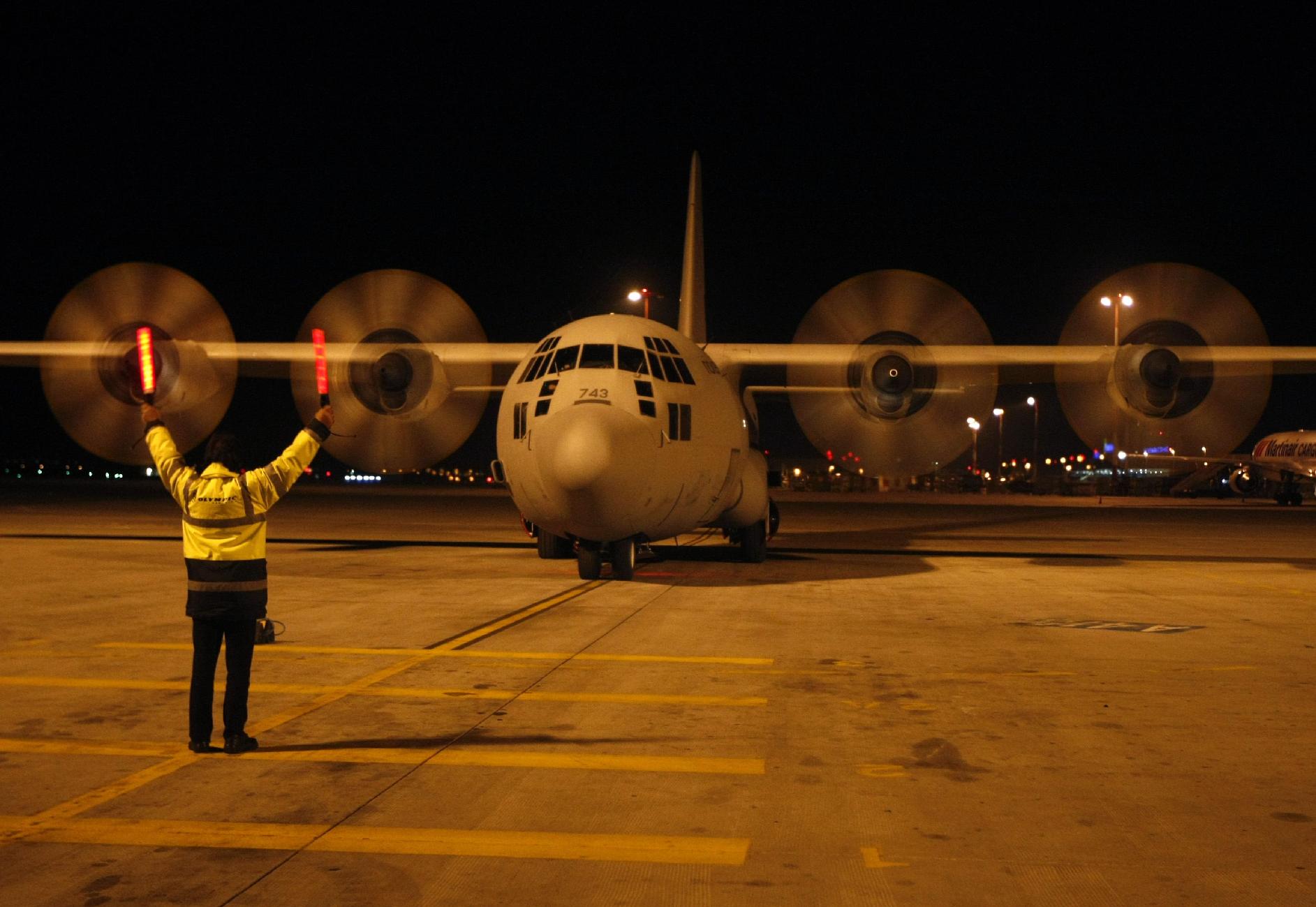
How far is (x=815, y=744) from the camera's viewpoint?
21.1 feet

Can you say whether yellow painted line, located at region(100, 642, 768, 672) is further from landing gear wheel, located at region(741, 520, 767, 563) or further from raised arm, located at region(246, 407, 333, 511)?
landing gear wheel, located at region(741, 520, 767, 563)

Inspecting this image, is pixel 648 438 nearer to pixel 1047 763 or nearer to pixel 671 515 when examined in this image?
pixel 671 515

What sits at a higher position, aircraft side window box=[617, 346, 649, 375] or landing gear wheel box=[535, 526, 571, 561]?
aircraft side window box=[617, 346, 649, 375]

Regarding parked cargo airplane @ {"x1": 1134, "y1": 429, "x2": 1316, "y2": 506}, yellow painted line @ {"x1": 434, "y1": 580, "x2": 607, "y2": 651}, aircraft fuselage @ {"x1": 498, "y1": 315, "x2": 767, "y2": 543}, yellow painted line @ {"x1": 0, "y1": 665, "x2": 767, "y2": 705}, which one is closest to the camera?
yellow painted line @ {"x1": 0, "y1": 665, "x2": 767, "y2": 705}

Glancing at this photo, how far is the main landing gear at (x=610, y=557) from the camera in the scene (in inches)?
587

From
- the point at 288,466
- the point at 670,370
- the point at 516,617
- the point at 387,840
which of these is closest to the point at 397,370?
the point at 670,370

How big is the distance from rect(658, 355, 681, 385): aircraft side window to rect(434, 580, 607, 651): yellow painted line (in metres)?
2.90

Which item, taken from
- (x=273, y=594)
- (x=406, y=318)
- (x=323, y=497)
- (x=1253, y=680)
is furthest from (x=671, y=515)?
(x=323, y=497)

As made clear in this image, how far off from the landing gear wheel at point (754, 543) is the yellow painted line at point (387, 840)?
559 inches

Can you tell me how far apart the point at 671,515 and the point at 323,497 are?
4017 cm

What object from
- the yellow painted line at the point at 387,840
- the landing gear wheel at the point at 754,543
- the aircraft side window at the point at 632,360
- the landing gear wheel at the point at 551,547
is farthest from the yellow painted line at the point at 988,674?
the landing gear wheel at the point at 551,547

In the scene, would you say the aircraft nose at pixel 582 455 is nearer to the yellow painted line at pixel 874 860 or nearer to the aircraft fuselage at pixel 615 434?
the aircraft fuselage at pixel 615 434

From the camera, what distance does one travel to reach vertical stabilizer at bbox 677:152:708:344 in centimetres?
2252

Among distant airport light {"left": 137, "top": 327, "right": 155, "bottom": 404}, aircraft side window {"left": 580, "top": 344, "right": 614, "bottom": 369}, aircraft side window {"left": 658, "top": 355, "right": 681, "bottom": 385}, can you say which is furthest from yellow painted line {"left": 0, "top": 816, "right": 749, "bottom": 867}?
aircraft side window {"left": 658, "top": 355, "right": 681, "bottom": 385}
